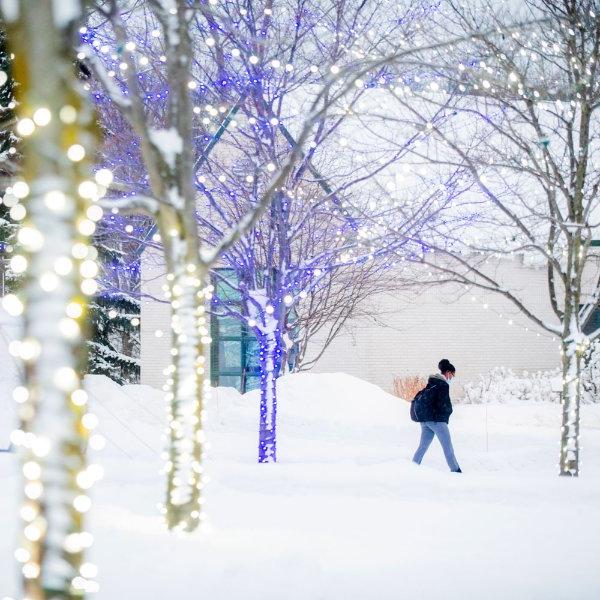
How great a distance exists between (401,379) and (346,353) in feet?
5.32

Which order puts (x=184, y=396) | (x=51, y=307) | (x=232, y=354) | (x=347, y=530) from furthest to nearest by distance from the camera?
(x=232, y=354) → (x=347, y=530) → (x=184, y=396) → (x=51, y=307)

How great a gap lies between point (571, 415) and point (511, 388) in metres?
9.23

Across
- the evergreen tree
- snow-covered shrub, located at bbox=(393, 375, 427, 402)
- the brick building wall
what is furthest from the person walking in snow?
the evergreen tree

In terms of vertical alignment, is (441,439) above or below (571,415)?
below

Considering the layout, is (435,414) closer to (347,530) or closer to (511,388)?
(347,530)

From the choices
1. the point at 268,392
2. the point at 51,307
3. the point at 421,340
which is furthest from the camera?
the point at 421,340

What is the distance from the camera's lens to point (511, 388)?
1841cm

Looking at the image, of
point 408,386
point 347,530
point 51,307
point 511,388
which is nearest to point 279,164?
point 347,530

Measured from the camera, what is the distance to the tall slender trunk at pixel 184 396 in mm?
5395

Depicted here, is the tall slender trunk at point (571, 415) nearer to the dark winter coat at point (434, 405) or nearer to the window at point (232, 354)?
the dark winter coat at point (434, 405)

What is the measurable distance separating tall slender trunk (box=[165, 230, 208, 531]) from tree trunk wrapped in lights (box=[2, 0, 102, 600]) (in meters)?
2.40

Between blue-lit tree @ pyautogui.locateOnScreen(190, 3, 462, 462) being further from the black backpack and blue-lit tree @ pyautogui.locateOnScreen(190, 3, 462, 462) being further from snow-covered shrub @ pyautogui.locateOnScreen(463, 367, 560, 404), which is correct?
snow-covered shrub @ pyautogui.locateOnScreen(463, 367, 560, 404)

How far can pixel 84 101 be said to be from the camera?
10.1ft

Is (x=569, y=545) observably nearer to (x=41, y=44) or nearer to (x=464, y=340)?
(x=41, y=44)
